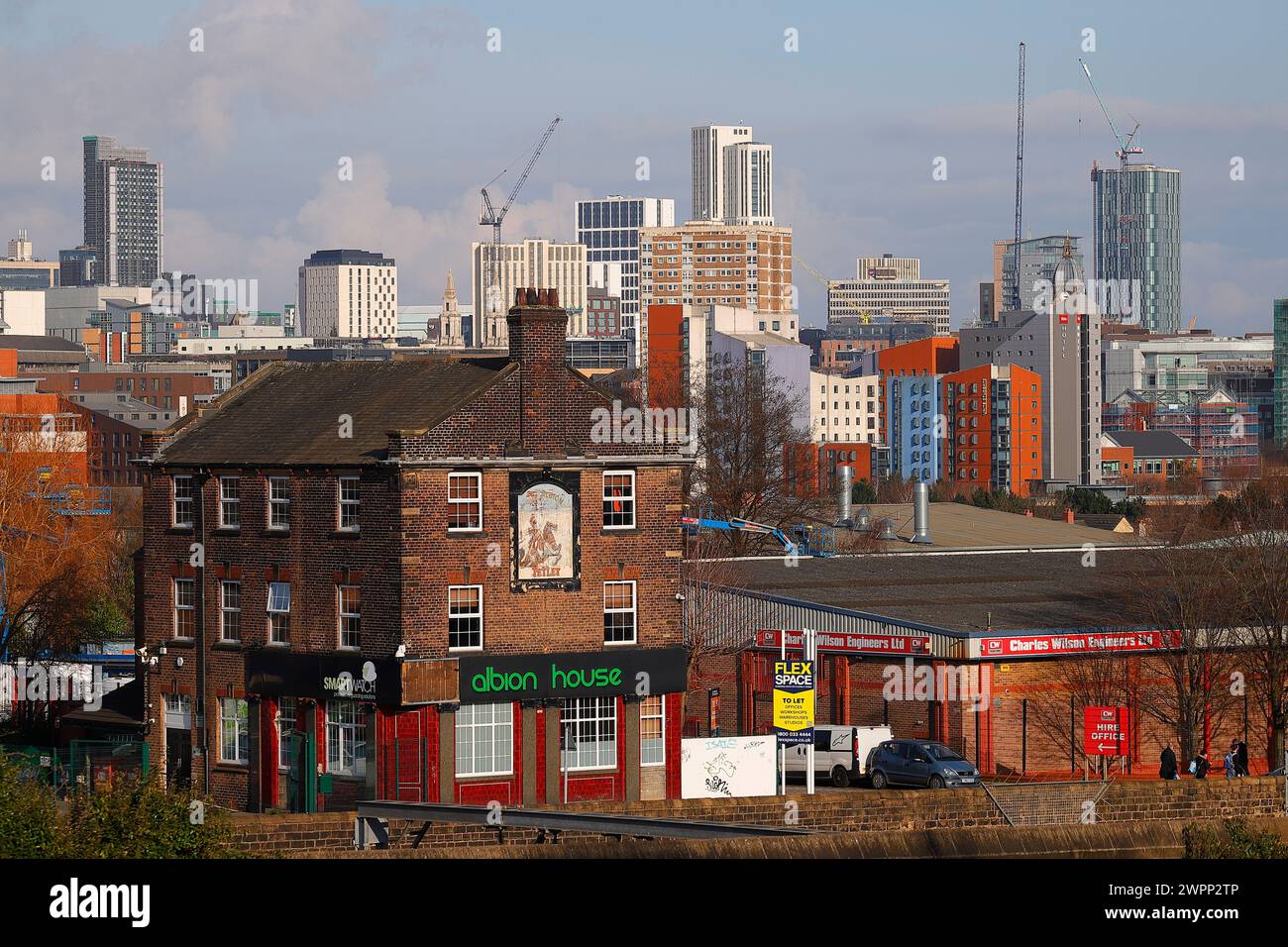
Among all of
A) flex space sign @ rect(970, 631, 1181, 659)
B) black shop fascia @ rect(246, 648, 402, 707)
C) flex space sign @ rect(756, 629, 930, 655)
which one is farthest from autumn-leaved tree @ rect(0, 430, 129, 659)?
flex space sign @ rect(970, 631, 1181, 659)

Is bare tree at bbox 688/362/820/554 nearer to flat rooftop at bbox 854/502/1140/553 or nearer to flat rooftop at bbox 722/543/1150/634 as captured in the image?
flat rooftop at bbox 854/502/1140/553

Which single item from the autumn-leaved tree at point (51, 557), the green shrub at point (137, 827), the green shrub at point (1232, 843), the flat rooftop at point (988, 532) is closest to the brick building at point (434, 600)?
the green shrub at point (1232, 843)

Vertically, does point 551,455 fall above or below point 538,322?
below

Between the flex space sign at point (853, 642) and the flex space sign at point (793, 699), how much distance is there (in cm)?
1465

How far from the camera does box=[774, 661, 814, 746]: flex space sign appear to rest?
138 feet

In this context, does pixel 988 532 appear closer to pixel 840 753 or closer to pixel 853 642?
pixel 853 642

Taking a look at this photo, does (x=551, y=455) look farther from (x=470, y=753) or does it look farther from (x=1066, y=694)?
(x=1066, y=694)

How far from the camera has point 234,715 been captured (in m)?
49.3

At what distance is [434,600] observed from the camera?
46469mm

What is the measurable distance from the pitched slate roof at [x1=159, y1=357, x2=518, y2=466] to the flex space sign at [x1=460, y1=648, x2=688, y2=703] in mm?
5264

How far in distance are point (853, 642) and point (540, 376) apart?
50.0 ft
